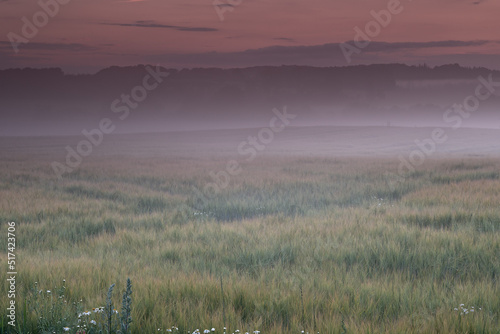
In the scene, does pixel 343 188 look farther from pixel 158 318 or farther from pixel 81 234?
pixel 158 318

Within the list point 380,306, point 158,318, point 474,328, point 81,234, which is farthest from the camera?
point 81,234

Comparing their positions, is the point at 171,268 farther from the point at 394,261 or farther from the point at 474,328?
the point at 474,328

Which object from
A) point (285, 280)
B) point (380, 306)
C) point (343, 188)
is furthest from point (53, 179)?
point (380, 306)

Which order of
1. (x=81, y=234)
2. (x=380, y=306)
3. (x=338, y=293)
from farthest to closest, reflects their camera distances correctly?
1. (x=81, y=234)
2. (x=338, y=293)
3. (x=380, y=306)

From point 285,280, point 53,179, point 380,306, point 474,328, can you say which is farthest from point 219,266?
point 53,179

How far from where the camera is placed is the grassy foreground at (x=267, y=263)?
4242 mm

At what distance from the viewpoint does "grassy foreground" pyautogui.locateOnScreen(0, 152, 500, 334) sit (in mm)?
4242

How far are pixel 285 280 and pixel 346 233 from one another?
11.5 ft

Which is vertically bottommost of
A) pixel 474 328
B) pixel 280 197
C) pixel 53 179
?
pixel 474 328

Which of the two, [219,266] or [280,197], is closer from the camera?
[219,266]

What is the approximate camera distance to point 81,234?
32.7ft

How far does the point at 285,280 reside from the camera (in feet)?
18.4

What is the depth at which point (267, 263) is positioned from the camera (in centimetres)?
694

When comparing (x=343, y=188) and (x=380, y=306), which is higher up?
(x=343, y=188)
